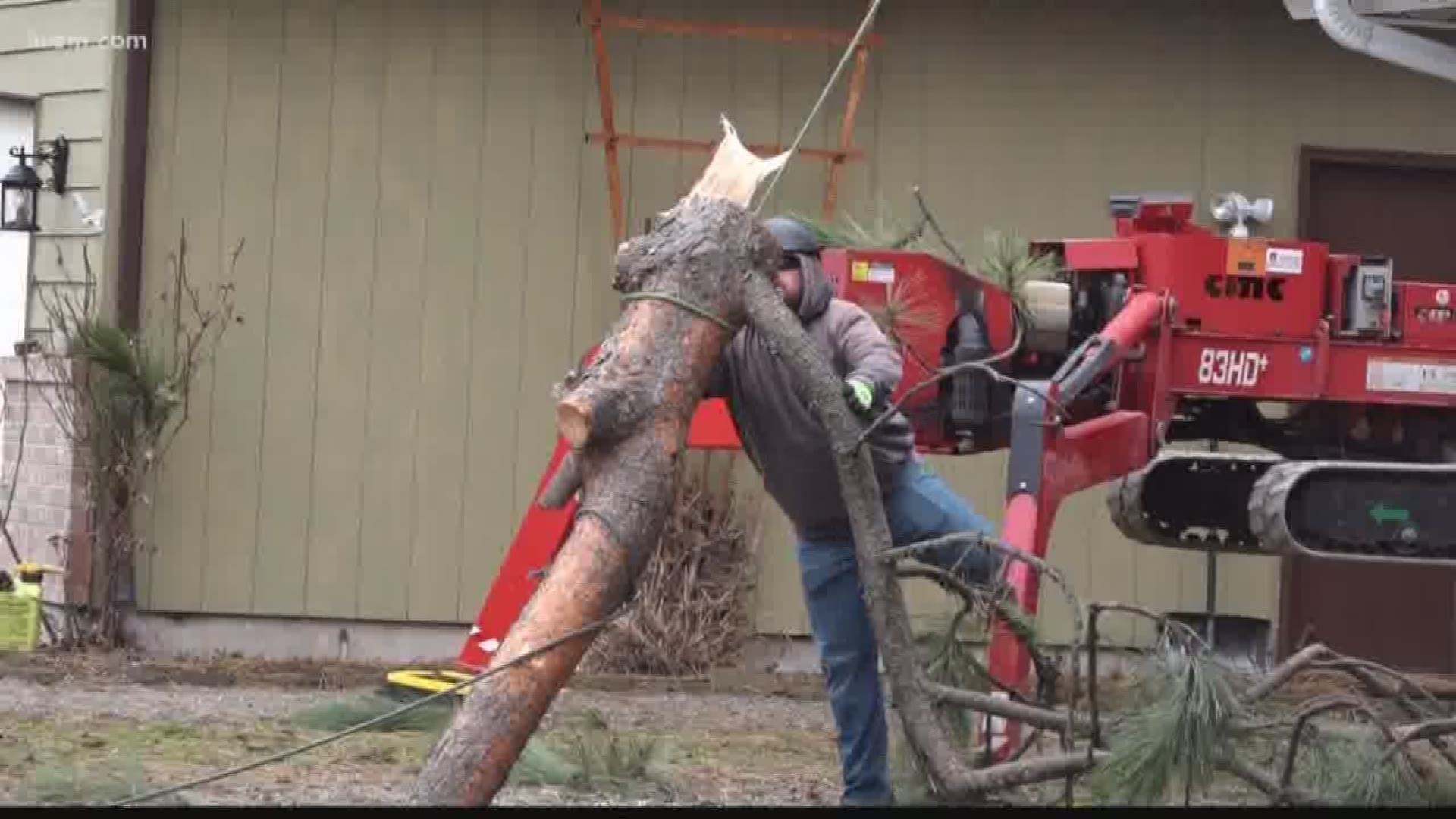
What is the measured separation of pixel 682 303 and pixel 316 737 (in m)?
3.31

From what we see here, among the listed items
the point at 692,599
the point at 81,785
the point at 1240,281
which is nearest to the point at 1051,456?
the point at 1240,281

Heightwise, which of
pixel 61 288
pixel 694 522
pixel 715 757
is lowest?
pixel 715 757

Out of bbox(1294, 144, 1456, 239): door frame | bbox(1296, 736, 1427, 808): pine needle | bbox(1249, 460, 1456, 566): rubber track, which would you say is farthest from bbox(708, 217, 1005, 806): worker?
bbox(1294, 144, 1456, 239): door frame

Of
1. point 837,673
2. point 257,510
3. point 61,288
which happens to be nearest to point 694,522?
point 257,510

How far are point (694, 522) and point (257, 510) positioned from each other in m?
2.19

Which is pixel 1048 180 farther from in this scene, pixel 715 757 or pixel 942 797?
pixel 942 797

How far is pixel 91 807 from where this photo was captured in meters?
6.13

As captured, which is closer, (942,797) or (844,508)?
(942,797)

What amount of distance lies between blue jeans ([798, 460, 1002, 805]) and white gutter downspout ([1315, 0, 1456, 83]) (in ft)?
8.64

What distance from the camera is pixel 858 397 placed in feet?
22.2

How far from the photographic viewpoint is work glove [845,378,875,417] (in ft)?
Result: 22.2

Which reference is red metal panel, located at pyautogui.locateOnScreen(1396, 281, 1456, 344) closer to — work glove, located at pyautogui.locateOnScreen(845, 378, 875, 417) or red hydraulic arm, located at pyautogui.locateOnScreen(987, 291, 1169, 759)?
red hydraulic arm, located at pyautogui.locateOnScreen(987, 291, 1169, 759)

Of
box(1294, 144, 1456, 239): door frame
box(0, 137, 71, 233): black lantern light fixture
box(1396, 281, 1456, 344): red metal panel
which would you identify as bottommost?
box(1396, 281, 1456, 344): red metal panel

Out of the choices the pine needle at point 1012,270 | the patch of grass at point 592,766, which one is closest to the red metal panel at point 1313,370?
the pine needle at point 1012,270
